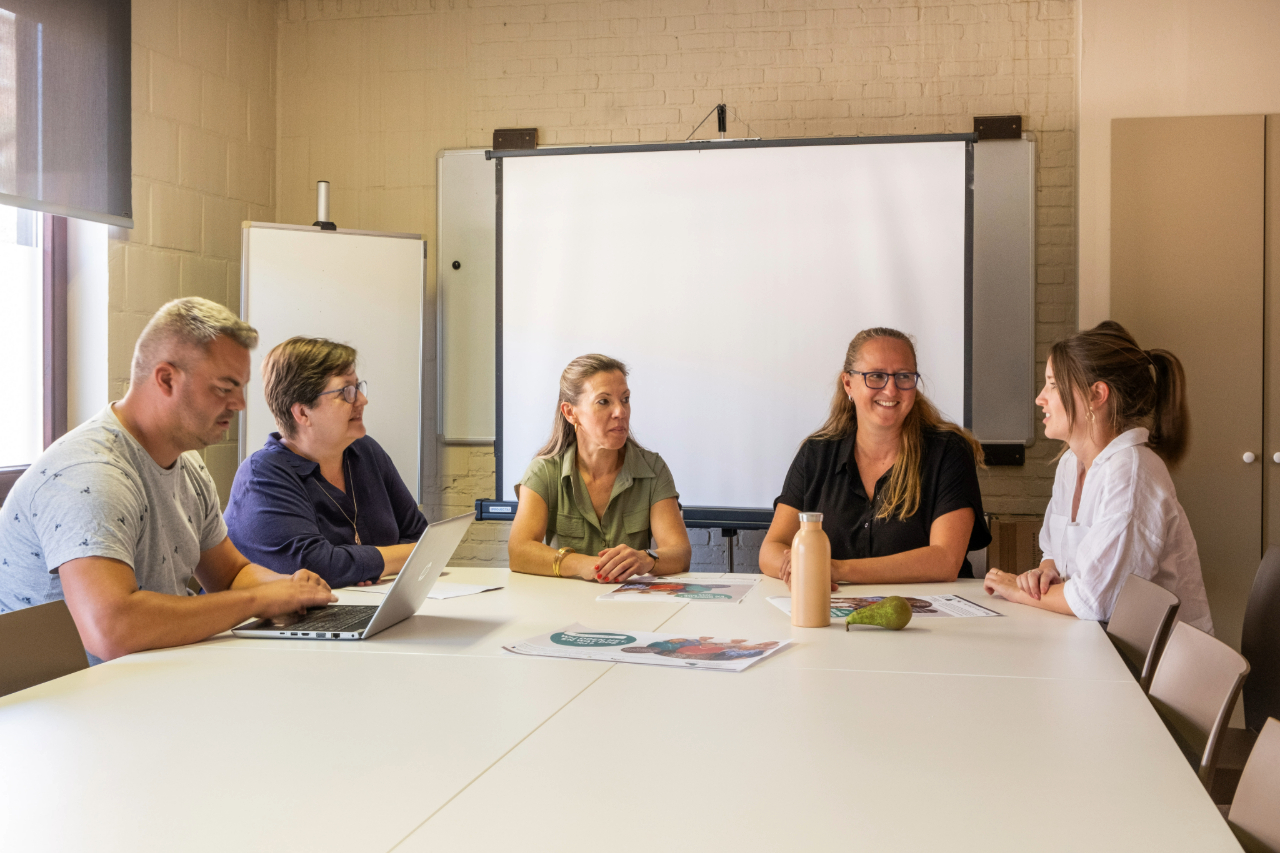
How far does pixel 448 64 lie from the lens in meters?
4.38

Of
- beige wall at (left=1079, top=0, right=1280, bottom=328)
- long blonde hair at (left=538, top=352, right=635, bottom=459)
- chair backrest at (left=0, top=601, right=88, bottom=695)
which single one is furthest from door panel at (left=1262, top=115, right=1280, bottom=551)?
chair backrest at (left=0, top=601, right=88, bottom=695)

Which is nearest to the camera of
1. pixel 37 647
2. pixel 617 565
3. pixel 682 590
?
pixel 37 647

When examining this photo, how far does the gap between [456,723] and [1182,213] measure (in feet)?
11.3

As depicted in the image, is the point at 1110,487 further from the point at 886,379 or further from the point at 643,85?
the point at 643,85

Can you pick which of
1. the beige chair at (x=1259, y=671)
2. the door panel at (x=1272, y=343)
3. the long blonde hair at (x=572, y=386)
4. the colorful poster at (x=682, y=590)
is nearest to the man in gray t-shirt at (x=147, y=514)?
the colorful poster at (x=682, y=590)

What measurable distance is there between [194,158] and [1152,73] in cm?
370

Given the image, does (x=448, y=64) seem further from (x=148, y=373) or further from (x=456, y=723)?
(x=456, y=723)

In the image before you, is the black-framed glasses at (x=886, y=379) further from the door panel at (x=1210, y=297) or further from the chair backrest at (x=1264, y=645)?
the door panel at (x=1210, y=297)

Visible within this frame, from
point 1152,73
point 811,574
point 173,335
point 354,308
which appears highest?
point 1152,73

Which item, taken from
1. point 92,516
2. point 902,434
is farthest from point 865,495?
point 92,516

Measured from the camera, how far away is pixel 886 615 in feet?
5.73

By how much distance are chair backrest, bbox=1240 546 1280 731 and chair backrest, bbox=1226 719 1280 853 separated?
3.32ft

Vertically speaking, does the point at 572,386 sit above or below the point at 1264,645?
above

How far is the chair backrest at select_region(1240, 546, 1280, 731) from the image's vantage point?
1.88 metres
